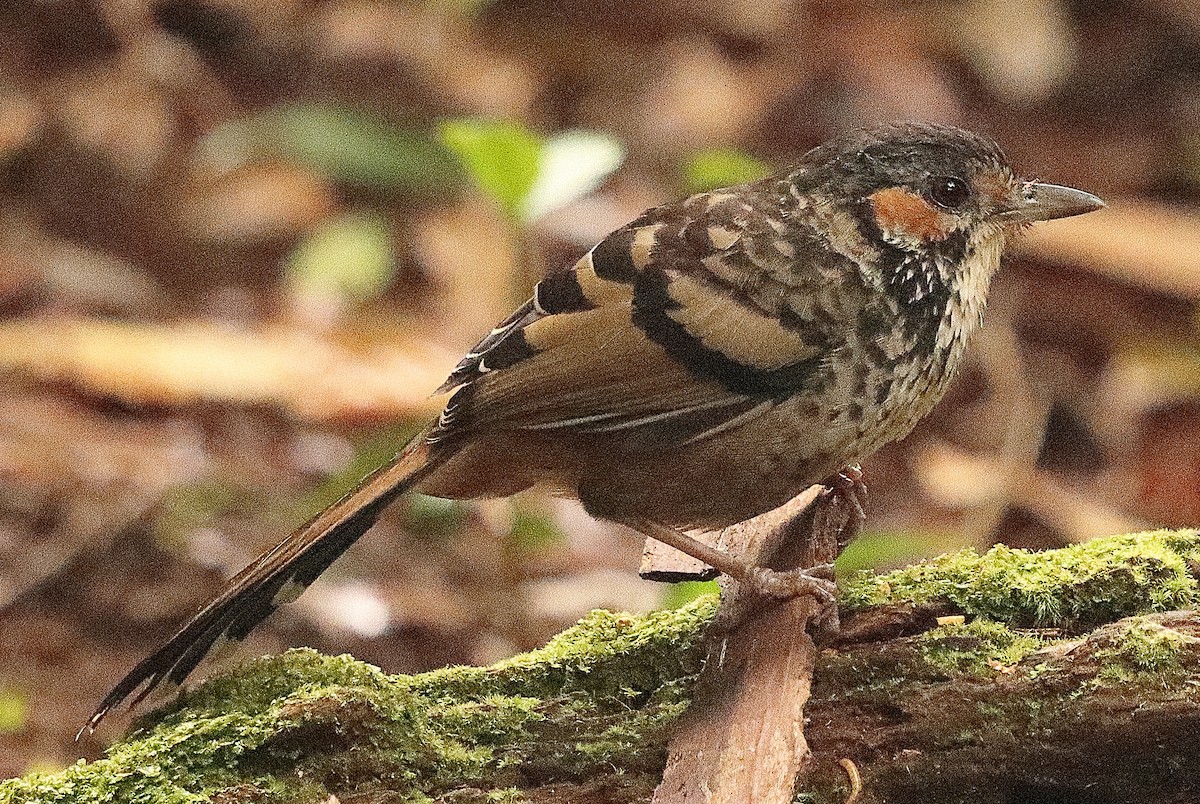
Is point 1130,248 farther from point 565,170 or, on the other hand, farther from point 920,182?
point 920,182

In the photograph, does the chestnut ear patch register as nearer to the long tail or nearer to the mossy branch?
the mossy branch

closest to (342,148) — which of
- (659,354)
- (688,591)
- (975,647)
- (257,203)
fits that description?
(257,203)

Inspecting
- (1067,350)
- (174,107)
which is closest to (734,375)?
(1067,350)

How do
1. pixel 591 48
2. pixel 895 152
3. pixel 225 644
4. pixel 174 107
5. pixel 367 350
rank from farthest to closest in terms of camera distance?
pixel 591 48 → pixel 174 107 → pixel 367 350 → pixel 895 152 → pixel 225 644

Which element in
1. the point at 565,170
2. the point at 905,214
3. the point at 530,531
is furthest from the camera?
the point at 530,531

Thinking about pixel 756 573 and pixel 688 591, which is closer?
pixel 756 573

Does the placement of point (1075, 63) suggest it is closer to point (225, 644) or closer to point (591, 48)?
point (591, 48)

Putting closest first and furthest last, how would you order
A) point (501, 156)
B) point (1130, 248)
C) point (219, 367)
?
point (501, 156) < point (219, 367) < point (1130, 248)
